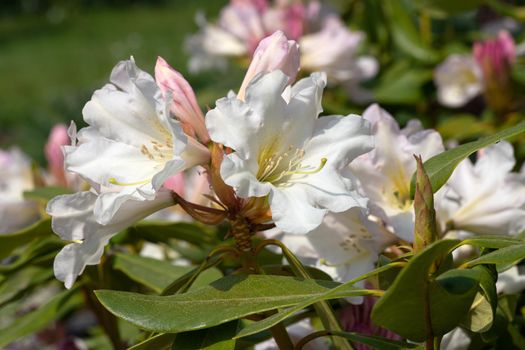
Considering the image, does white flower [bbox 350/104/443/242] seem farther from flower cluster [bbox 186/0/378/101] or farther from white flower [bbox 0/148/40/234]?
flower cluster [bbox 186/0/378/101]

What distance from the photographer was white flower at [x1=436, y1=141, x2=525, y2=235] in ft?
2.78

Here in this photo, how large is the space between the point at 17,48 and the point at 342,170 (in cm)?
1132

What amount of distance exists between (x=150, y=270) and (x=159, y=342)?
0.86 feet

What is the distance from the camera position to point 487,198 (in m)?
0.86

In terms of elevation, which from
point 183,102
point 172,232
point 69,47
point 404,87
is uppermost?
point 183,102

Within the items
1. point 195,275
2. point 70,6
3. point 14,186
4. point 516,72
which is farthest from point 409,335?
point 70,6

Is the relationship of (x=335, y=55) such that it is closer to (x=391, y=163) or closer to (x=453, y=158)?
(x=391, y=163)

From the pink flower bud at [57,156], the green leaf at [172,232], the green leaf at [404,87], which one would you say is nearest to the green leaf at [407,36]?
the green leaf at [404,87]

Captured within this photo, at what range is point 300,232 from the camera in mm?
647

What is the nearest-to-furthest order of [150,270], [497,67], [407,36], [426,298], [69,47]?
[426,298] → [150,270] → [497,67] → [407,36] → [69,47]

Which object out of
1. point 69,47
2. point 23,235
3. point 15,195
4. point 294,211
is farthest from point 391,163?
point 69,47

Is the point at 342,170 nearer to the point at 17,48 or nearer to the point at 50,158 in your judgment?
the point at 50,158

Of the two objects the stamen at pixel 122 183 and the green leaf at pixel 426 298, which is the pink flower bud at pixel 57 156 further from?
the green leaf at pixel 426 298

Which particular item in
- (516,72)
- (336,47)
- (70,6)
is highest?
(336,47)
